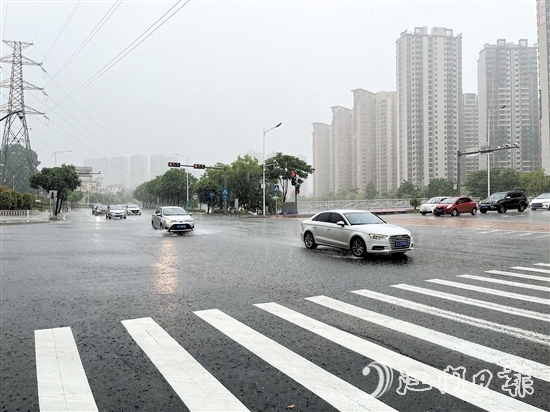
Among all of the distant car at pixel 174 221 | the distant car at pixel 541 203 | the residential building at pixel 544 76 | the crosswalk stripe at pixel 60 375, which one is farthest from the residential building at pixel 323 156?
the crosswalk stripe at pixel 60 375

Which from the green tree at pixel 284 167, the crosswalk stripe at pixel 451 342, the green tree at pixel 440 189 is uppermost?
the green tree at pixel 284 167

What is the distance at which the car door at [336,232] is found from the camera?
12712mm

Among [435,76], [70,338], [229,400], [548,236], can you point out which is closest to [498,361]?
[229,400]

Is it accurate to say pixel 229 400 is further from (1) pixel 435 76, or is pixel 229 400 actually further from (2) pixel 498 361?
(1) pixel 435 76

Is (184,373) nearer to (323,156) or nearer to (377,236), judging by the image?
(377,236)

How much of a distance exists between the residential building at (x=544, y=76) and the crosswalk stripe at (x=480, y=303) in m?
85.3

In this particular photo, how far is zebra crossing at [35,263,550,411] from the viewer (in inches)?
130

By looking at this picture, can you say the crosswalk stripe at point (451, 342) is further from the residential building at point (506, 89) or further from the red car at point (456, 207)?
the residential building at point (506, 89)

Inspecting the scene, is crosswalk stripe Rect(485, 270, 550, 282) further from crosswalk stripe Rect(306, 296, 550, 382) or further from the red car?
the red car

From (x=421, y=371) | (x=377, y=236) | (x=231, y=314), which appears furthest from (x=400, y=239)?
(x=421, y=371)

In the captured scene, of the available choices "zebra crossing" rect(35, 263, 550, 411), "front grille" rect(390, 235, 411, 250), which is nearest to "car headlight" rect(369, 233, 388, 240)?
"front grille" rect(390, 235, 411, 250)

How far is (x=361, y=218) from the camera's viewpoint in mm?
13172

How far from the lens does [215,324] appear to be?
5375 mm

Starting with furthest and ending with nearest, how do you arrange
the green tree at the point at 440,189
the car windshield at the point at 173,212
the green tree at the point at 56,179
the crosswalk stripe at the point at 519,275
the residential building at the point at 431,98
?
the residential building at the point at 431,98, the green tree at the point at 440,189, the green tree at the point at 56,179, the car windshield at the point at 173,212, the crosswalk stripe at the point at 519,275
